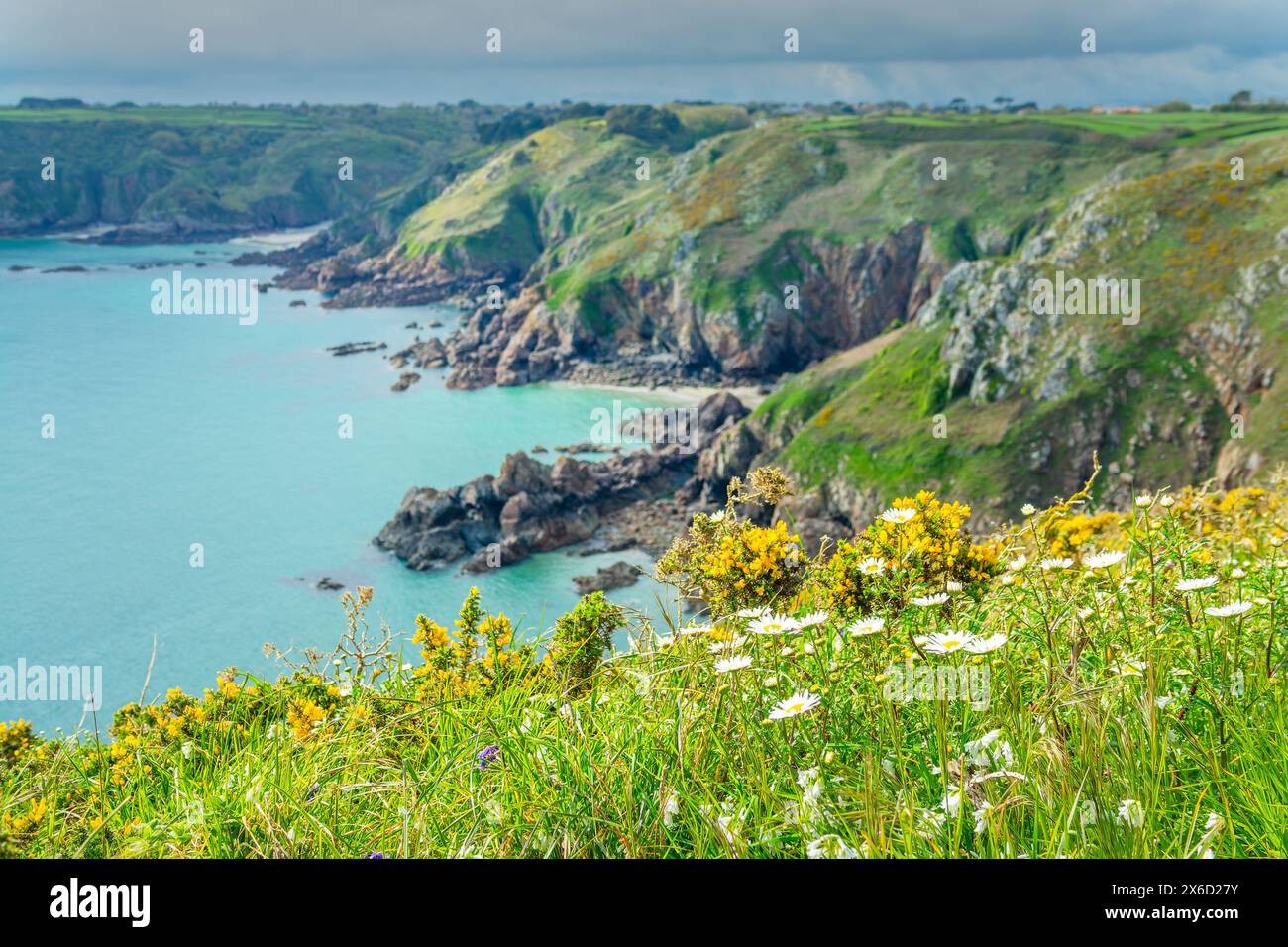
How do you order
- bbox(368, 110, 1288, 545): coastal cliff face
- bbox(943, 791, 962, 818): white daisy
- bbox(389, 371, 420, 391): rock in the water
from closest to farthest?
bbox(943, 791, 962, 818): white daisy < bbox(368, 110, 1288, 545): coastal cliff face < bbox(389, 371, 420, 391): rock in the water

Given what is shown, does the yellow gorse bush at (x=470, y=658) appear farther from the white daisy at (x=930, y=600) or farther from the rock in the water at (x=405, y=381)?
the rock in the water at (x=405, y=381)

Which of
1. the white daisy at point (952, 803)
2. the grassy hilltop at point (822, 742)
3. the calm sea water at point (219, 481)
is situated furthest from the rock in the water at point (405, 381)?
the white daisy at point (952, 803)

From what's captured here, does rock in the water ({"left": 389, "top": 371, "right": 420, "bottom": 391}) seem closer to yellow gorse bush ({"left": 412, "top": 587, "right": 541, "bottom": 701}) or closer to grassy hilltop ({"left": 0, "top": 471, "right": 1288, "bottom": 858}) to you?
yellow gorse bush ({"left": 412, "top": 587, "right": 541, "bottom": 701})

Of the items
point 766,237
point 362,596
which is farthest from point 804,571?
point 766,237

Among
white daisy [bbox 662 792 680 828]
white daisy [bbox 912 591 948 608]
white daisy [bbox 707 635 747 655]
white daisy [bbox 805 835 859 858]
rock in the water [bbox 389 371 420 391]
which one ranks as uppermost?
white daisy [bbox 912 591 948 608]

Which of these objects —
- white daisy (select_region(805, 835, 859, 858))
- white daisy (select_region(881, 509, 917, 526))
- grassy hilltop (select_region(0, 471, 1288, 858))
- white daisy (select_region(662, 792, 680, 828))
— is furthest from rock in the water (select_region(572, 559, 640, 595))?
white daisy (select_region(805, 835, 859, 858))

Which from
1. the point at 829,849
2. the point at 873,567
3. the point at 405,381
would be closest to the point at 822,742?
the point at 829,849

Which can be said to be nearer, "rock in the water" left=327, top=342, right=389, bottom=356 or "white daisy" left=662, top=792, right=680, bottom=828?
"white daisy" left=662, top=792, right=680, bottom=828

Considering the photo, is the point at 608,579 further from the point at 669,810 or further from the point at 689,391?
the point at 669,810
